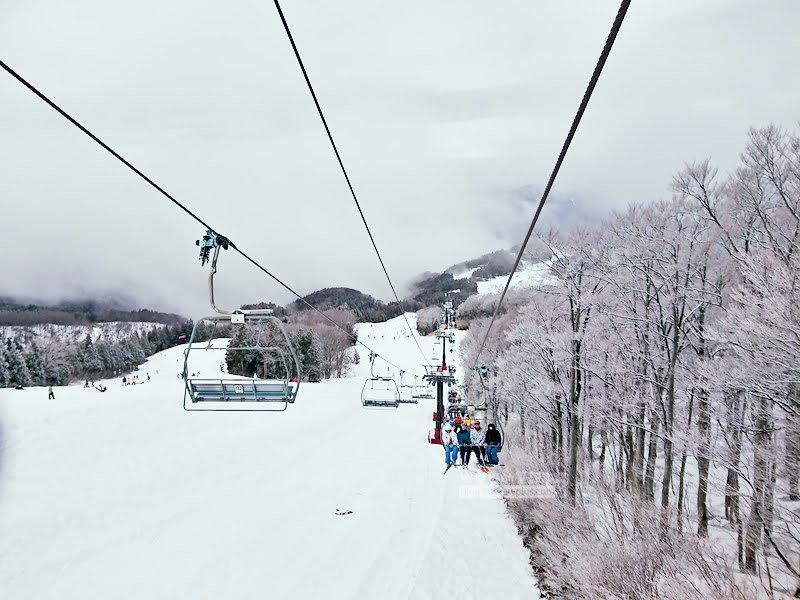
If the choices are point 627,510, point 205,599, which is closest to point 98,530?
point 205,599

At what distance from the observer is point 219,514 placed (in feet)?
65.1

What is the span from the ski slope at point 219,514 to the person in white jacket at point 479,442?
3261mm

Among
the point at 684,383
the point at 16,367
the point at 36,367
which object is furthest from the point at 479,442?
the point at 36,367

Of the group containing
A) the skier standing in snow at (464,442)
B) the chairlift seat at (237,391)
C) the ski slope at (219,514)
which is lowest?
the ski slope at (219,514)

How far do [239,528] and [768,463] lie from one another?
1810cm

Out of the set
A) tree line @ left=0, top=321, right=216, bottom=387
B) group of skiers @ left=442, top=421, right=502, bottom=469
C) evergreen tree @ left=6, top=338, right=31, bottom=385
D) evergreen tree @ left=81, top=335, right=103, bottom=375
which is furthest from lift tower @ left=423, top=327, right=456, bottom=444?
evergreen tree @ left=81, top=335, right=103, bottom=375

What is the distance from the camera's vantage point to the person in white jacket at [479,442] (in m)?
15.6

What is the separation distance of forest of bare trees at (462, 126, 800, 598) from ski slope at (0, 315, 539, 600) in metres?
3.12

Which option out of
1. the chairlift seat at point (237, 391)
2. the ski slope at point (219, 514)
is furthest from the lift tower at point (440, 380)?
the chairlift seat at point (237, 391)

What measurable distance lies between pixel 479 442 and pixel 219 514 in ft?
40.8

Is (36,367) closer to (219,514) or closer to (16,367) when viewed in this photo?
(16,367)

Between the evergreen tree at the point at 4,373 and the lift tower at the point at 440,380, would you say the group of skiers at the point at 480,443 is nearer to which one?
the lift tower at the point at 440,380

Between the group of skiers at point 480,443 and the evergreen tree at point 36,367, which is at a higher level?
the group of skiers at point 480,443

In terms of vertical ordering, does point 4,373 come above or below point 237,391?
below
